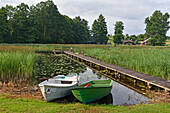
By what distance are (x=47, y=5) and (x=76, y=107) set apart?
55415 mm

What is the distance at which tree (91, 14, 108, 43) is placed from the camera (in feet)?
211

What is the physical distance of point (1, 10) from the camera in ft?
136

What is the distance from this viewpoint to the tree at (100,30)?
64250 millimetres

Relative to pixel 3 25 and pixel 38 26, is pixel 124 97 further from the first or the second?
pixel 38 26

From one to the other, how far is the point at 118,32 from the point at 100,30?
9.60 metres

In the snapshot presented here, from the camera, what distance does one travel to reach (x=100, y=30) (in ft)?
214

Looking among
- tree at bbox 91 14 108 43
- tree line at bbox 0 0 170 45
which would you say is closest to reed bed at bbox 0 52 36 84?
tree line at bbox 0 0 170 45

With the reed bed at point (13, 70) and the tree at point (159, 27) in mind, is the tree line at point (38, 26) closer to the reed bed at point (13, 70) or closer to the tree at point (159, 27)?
the tree at point (159, 27)

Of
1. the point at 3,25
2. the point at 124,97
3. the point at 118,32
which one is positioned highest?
the point at 118,32

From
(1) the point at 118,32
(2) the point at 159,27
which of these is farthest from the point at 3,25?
(2) the point at 159,27

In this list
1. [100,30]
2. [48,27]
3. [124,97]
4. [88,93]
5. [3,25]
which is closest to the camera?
[88,93]

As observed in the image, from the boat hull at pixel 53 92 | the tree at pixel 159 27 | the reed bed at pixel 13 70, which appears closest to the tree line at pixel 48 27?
the tree at pixel 159 27

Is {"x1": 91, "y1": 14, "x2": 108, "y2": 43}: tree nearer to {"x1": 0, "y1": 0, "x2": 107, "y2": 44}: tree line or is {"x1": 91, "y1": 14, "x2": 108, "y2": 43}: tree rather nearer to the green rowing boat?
{"x1": 0, "y1": 0, "x2": 107, "y2": 44}: tree line

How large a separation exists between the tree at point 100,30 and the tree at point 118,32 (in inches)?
185
